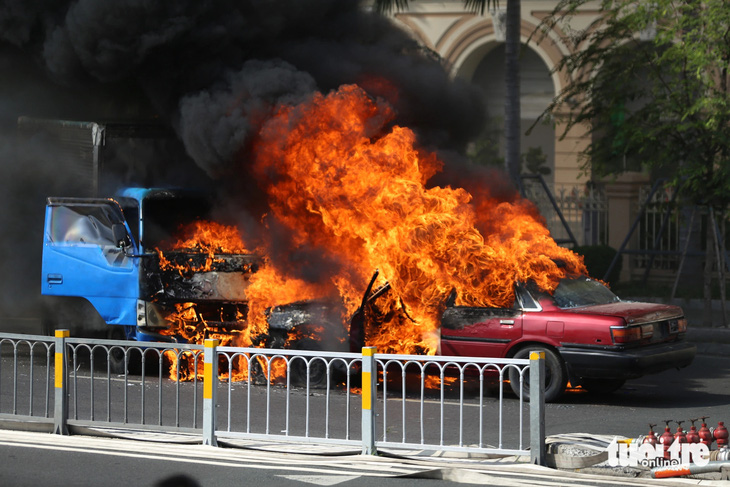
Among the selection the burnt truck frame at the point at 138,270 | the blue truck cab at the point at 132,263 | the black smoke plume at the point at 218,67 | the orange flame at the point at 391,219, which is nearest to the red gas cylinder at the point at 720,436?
the orange flame at the point at 391,219

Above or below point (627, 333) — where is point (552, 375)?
below

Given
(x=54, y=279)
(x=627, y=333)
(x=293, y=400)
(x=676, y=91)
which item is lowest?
(x=293, y=400)

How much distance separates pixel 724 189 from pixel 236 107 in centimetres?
717

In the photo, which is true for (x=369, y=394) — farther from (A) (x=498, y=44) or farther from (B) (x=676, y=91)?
(A) (x=498, y=44)

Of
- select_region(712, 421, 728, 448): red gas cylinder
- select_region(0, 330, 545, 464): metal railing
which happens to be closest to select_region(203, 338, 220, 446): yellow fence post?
select_region(0, 330, 545, 464): metal railing

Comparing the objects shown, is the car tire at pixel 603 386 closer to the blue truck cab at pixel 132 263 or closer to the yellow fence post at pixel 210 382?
the blue truck cab at pixel 132 263

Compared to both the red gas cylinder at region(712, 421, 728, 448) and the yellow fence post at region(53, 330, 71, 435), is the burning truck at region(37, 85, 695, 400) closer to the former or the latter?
the red gas cylinder at region(712, 421, 728, 448)

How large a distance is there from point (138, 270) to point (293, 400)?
290 centimetres

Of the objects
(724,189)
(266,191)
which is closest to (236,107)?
(266,191)

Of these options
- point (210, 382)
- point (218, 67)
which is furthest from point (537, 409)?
point (218, 67)

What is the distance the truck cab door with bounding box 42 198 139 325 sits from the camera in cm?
1247

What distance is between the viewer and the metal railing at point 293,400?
806 centimetres

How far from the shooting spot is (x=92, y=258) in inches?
503

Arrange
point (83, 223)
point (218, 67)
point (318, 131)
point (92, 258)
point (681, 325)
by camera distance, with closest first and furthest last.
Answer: point (681, 325)
point (318, 131)
point (92, 258)
point (83, 223)
point (218, 67)
